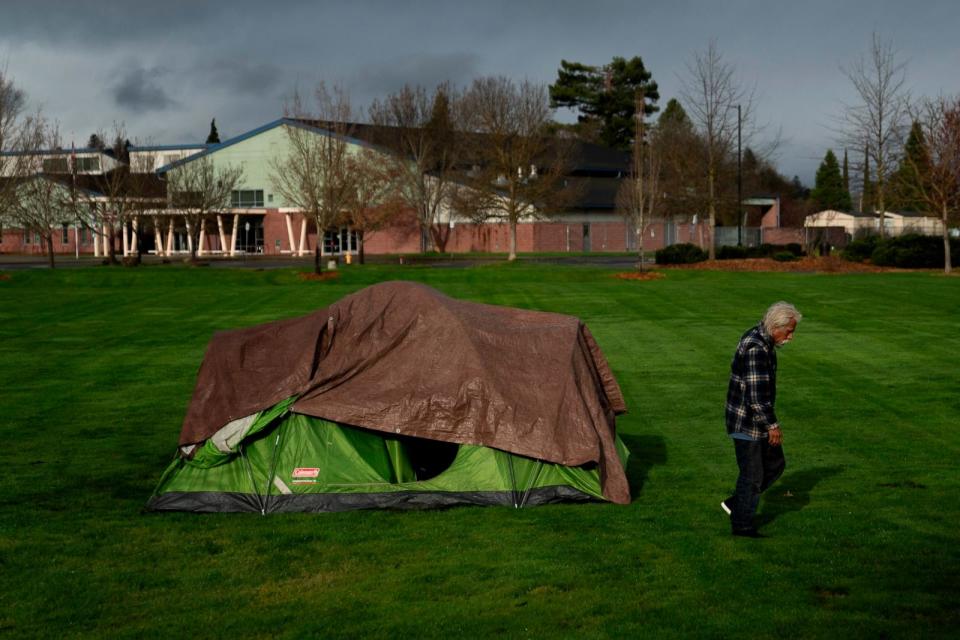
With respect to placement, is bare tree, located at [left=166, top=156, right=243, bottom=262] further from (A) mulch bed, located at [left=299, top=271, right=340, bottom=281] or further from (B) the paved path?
(A) mulch bed, located at [left=299, top=271, right=340, bottom=281]

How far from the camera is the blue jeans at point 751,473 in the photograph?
898 cm

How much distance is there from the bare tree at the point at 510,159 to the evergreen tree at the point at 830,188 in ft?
175

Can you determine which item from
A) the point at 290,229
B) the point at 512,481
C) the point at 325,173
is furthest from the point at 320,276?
the point at 290,229

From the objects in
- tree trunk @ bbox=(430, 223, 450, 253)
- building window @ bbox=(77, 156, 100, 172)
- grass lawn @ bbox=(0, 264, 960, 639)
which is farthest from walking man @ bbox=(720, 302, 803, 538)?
building window @ bbox=(77, 156, 100, 172)

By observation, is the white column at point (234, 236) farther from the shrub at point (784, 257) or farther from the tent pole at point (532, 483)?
the tent pole at point (532, 483)

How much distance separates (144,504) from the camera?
11203mm

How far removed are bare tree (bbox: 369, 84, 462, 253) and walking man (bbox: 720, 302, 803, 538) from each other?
61.5 meters

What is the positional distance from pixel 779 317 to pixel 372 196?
189 feet

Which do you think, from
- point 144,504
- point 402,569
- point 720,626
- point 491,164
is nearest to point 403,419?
point 402,569

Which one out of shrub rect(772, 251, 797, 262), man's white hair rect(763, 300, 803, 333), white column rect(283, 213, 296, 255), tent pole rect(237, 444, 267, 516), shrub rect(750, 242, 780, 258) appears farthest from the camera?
white column rect(283, 213, 296, 255)

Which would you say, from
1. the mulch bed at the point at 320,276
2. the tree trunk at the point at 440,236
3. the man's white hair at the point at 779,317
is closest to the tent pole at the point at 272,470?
the man's white hair at the point at 779,317

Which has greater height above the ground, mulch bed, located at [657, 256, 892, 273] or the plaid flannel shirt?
mulch bed, located at [657, 256, 892, 273]

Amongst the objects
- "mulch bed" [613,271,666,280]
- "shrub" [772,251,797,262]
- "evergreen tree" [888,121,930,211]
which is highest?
"evergreen tree" [888,121,930,211]

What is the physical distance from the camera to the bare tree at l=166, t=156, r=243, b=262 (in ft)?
217
